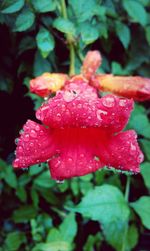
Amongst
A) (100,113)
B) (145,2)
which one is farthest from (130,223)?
(100,113)

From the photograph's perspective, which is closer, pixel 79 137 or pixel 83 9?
pixel 79 137

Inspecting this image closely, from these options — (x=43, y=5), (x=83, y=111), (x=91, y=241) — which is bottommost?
(x=91, y=241)

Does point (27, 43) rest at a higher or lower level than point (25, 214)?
higher

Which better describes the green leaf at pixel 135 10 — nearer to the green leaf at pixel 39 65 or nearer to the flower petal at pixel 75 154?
the green leaf at pixel 39 65

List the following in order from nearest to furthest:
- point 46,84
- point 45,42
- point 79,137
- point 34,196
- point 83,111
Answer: point 83,111 < point 79,137 < point 46,84 < point 45,42 < point 34,196

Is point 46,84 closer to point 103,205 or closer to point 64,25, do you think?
point 64,25

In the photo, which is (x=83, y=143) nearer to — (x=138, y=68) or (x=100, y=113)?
(x=100, y=113)

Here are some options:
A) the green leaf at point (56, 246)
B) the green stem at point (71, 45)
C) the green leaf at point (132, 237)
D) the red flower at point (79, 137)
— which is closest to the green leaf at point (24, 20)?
the green stem at point (71, 45)

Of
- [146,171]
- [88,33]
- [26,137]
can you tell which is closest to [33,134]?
[26,137]
